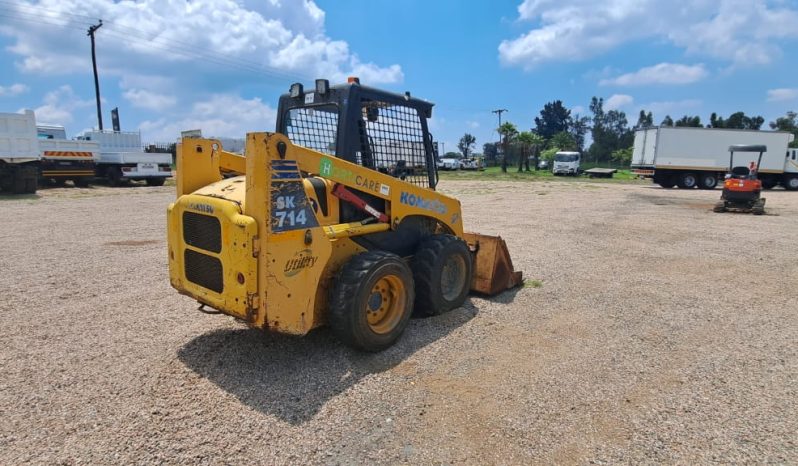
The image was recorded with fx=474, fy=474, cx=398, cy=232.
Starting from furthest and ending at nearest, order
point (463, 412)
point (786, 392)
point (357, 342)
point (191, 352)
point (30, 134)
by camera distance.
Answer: point (30, 134), point (191, 352), point (357, 342), point (786, 392), point (463, 412)

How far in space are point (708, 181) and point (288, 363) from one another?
30.6 m

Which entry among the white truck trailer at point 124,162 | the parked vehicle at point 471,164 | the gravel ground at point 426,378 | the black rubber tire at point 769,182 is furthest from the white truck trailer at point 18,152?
the parked vehicle at point 471,164

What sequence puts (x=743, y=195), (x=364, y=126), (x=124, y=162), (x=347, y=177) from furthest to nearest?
(x=124, y=162) < (x=743, y=195) < (x=364, y=126) < (x=347, y=177)

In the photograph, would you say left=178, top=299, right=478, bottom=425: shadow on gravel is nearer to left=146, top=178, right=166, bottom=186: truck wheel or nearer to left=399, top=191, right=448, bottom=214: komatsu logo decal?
left=399, top=191, right=448, bottom=214: komatsu logo decal

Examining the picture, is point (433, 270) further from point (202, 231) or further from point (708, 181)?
point (708, 181)

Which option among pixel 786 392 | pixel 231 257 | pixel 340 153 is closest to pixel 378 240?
pixel 340 153

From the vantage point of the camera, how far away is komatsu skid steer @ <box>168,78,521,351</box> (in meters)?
3.33

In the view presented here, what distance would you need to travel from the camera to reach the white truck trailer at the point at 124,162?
894 inches

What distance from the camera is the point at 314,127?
4859 millimetres

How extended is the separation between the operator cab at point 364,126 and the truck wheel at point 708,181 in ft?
92.8

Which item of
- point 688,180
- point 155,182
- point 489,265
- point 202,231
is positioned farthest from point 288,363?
point 688,180

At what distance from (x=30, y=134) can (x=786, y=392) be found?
2135 centimetres

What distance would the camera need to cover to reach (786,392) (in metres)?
3.48

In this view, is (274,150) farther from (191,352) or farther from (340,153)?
(191,352)
